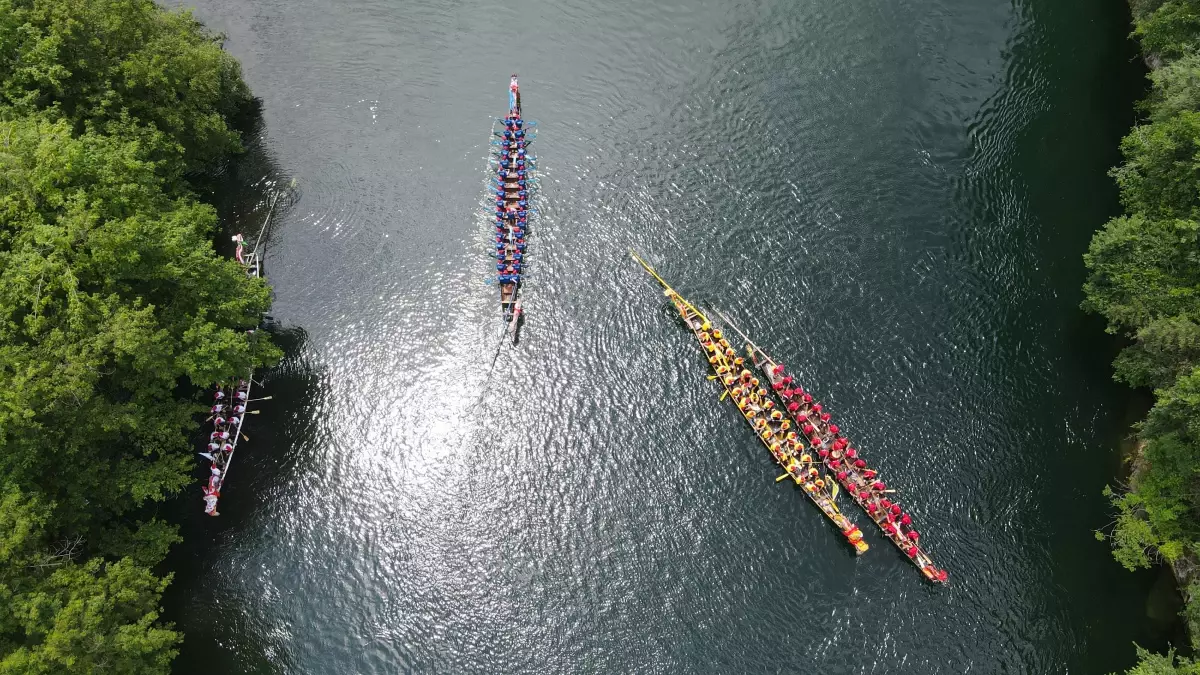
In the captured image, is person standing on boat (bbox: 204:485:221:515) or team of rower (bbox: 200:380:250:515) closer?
person standing on boat (bbox: 204:485:221:515)

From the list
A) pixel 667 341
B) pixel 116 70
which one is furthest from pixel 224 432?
pixel 667 341

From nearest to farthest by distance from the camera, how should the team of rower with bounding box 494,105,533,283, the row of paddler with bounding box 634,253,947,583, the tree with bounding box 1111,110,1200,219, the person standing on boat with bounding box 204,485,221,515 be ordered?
1. the row of paddler with bounding box 634,253,947,583
2. the person standing on boat with bounding box 204,485,221,515
3. the tree with bounding box 1111,110,1200,219
4. the team of rower with bounding box 494,105,533,283

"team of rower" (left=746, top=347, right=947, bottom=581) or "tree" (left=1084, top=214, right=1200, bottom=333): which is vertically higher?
"tree" (left=1084, top=214, right=1200, bottom=333)

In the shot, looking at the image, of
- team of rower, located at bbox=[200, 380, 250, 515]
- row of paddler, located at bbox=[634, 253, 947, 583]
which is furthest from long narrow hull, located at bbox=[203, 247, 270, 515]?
row of paddler, located at bbox=[634, 253, 947, 583]

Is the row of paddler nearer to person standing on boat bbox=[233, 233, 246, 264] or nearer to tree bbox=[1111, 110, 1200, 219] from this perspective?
tree bbox=[1111, 110, 1200, 219]

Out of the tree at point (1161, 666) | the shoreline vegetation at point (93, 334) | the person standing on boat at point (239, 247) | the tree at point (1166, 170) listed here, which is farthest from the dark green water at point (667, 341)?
the shoreline vegetation at point (93, 334)

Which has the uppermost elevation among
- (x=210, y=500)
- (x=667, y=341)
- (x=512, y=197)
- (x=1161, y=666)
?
(x=512, y=197)

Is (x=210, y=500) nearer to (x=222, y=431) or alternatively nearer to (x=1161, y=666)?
(x=222, y=431)
